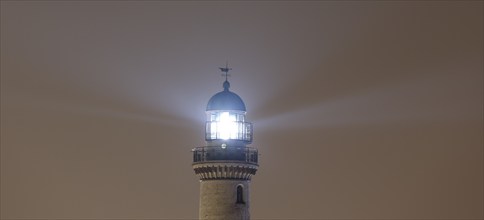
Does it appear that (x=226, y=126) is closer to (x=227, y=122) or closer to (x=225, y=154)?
(x=227, y=122)

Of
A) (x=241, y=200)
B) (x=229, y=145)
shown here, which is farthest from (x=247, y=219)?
(x=229, y=145)

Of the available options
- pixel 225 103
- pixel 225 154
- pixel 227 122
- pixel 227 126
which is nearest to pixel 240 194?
pixel 225 154

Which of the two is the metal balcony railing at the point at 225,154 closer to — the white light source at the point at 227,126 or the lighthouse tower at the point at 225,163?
the lighthouse tower at the point at 225,163

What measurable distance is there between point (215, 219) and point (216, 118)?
12.7 ft

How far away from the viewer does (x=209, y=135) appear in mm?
30938

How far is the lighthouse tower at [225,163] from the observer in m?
29.8

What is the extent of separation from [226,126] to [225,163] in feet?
5.60

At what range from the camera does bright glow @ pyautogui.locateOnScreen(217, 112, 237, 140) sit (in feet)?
101

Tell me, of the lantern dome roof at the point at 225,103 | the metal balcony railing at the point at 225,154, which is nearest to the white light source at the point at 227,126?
the lantern dome roof at the point at 225,103

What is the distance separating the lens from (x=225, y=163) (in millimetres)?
29969

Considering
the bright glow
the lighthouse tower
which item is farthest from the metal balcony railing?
the bright glow

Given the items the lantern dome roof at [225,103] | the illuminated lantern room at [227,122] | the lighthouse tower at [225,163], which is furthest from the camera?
the lantern dome roof at [225,103]

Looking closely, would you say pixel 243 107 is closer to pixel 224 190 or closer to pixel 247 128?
pixel 247 128

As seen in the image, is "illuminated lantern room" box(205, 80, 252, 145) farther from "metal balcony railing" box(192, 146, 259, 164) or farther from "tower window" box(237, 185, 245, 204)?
"tower window" box(237, 185, 245, 204)
